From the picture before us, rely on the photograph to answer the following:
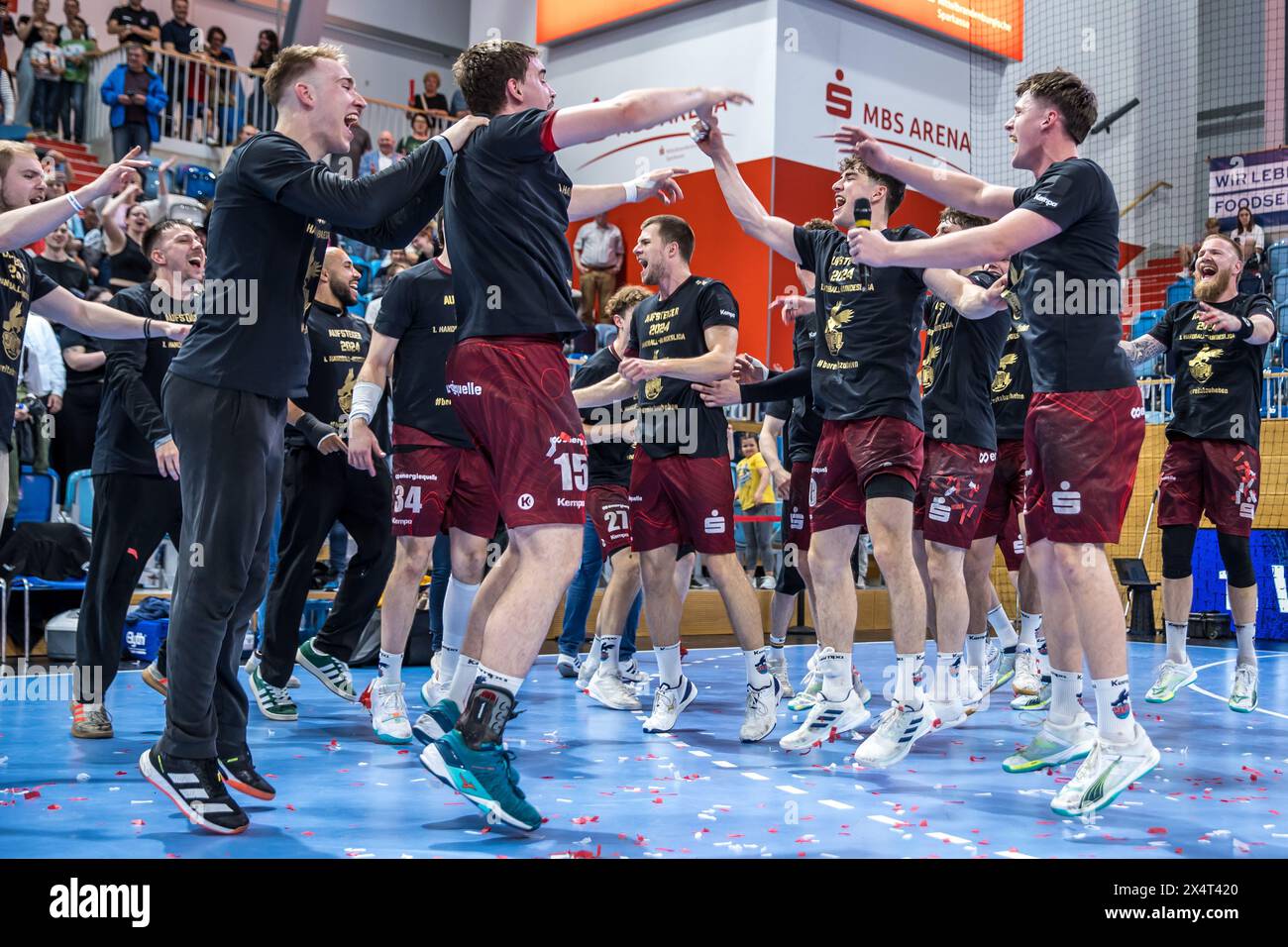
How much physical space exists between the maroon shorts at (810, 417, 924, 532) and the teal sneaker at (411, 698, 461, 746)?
2000mm

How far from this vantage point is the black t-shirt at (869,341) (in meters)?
4.73

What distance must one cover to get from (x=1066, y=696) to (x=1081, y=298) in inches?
58.2

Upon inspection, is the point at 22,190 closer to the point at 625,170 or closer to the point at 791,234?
the point at 791,234

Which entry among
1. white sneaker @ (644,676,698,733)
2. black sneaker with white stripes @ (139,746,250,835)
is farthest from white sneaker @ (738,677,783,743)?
black sneaker with white stripes @ (139,746,250,835)

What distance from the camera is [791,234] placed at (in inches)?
201

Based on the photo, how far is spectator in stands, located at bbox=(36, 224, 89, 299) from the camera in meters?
9.48

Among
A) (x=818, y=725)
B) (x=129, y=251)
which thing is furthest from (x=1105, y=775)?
(x=129, y=251)

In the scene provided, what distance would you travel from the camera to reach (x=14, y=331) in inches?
163

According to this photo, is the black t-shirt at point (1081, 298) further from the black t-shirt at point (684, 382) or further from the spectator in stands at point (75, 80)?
the spectator in stands at point (75, 80)

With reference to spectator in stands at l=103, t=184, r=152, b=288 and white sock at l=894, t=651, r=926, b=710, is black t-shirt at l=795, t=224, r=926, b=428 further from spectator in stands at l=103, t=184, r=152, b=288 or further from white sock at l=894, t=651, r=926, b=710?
spectator in stands at l=103, t=184, r=152, b=288

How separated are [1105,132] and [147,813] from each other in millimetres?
18132

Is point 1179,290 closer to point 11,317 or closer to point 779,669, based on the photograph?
point 779,669

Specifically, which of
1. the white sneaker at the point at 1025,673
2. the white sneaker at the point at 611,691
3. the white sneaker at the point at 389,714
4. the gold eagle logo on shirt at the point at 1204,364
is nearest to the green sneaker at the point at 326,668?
the white sneaker at the point at 389,714
